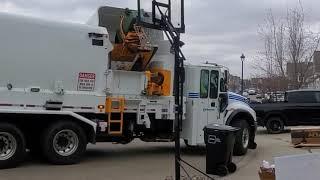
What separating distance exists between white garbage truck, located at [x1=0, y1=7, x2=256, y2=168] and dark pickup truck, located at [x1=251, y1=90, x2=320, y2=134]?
26.5ft

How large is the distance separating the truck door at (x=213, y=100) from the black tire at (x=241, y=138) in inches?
27.6

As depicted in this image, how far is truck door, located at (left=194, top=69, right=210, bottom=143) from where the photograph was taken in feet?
47.5

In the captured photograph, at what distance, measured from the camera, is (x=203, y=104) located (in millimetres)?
14609

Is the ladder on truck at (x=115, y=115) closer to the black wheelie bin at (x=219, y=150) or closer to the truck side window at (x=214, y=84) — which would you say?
the black wheelie bin at (x=219, y=150)

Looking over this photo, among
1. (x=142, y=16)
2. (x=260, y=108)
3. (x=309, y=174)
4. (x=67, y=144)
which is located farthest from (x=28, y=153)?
(x=260, y=108)

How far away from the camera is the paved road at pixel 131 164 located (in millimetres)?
10968

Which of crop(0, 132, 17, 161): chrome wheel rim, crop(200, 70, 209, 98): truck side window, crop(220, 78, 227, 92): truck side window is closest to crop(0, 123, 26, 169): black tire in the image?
crop(0, 132, 17, 161): chrome wheel rim

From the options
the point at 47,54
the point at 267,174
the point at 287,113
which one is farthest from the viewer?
the point at 287,113

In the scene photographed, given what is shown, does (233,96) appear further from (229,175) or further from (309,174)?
(309,174)

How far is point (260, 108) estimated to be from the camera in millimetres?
23016

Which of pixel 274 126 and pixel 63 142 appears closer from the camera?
pixel 63 142

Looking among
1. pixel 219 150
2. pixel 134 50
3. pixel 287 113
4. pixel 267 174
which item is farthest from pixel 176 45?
pixel 287 113

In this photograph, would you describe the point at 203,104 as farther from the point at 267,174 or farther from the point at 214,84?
the point at 267,174

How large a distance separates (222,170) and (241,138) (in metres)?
3.76
